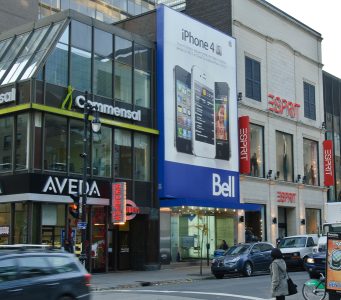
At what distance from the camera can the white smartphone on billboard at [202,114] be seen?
3519 centimetres

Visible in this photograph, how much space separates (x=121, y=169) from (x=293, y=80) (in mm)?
21475

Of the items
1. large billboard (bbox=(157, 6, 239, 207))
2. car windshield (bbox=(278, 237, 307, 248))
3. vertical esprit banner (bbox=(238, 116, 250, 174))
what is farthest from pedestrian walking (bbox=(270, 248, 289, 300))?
vertical esprit banner (bbox=(238, 116, 250, 174))

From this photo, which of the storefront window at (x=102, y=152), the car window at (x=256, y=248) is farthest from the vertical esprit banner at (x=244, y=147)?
the storefront window at (x=102, y=152)

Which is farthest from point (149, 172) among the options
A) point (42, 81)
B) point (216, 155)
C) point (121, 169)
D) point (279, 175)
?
point (279, 175)

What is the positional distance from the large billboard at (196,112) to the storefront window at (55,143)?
6.65 metres

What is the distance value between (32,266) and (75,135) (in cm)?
1800

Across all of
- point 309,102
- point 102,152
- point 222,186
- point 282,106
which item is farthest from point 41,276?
point 309,102

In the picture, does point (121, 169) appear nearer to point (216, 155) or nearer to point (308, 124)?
point (216, 155)

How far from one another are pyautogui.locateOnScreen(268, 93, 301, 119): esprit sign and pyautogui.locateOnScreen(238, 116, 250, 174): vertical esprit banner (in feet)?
16.9

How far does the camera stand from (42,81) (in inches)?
1064

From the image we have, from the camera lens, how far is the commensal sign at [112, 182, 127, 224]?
28984mm

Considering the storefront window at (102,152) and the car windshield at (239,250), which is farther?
the storefront window at (102,152)

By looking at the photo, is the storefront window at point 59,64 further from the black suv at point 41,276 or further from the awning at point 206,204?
the black suv at point 41,276

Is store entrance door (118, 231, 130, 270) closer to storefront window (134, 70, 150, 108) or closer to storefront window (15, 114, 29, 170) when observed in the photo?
storefront window (134, 70, 150, 108)
